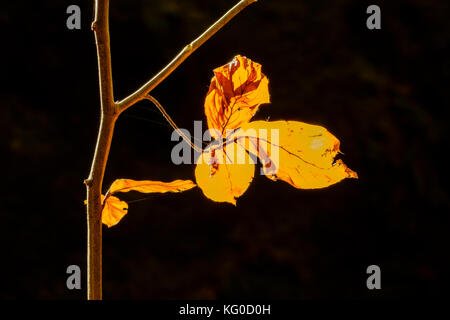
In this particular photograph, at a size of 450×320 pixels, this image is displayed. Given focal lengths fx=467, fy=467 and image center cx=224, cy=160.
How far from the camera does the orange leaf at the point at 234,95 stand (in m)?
0.23

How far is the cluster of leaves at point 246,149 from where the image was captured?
0.70 feet

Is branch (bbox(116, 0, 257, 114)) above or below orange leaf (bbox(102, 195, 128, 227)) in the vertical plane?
above

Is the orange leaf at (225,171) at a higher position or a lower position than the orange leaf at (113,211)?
higher

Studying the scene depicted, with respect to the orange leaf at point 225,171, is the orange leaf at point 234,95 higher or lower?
higher

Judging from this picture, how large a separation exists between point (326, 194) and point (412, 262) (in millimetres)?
340

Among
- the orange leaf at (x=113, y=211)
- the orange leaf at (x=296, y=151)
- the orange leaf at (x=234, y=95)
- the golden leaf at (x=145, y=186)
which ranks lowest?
the orange leaf at (x=113, y=211)

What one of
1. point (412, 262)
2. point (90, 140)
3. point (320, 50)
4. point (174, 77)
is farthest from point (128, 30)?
point (412, 262)

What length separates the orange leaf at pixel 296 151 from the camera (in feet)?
0.69

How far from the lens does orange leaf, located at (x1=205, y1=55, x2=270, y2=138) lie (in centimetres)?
23

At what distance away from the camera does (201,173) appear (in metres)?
0.22

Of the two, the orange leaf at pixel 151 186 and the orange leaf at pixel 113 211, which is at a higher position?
the orange leaf at pixel 151 186

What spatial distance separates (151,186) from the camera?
23 centimetres

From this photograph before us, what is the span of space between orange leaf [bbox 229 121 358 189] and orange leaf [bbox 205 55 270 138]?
2 cm

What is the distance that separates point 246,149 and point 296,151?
0.08 feet
